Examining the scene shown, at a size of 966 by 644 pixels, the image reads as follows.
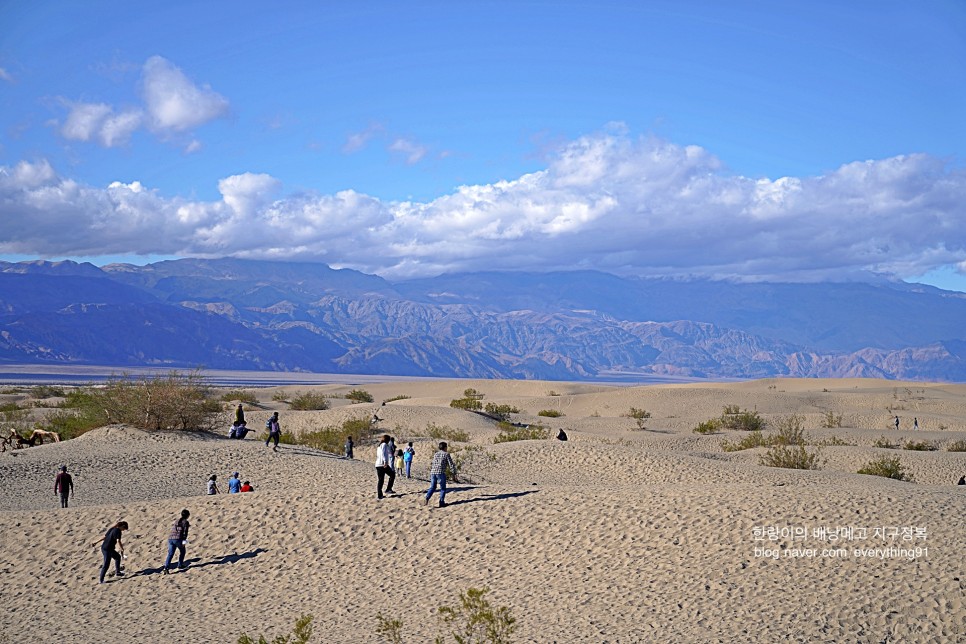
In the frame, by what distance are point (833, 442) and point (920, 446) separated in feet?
10.1

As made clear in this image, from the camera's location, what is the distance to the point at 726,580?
43.0 ft

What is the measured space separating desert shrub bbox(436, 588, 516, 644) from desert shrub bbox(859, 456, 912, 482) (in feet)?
56.0

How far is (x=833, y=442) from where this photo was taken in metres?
33.8

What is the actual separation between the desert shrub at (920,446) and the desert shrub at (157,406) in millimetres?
26081

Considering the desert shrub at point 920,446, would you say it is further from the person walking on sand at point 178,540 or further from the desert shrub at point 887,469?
the person walking on sand at point 178,540

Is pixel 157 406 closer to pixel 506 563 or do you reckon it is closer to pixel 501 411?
pixel 506 563

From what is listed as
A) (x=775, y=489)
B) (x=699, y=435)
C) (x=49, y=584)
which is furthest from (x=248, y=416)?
(x=775, y=489)

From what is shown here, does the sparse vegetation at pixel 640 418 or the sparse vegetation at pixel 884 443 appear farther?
Result: the sparse vegetation at pixel 640 418

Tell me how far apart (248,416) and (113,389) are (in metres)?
11.2

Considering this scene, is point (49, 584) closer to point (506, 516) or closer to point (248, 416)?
point (506, 516)

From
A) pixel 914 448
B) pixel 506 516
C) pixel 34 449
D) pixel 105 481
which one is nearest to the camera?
pixel 506 516

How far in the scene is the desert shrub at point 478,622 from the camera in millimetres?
9039

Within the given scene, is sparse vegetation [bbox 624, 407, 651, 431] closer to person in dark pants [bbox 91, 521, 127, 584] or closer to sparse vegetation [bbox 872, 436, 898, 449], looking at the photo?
sparse vegetation [bbox 872, 436, 898, 449]

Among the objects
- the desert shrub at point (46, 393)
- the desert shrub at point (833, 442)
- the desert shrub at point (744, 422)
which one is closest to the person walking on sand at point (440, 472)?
the desert shrub at point (833, 442)
